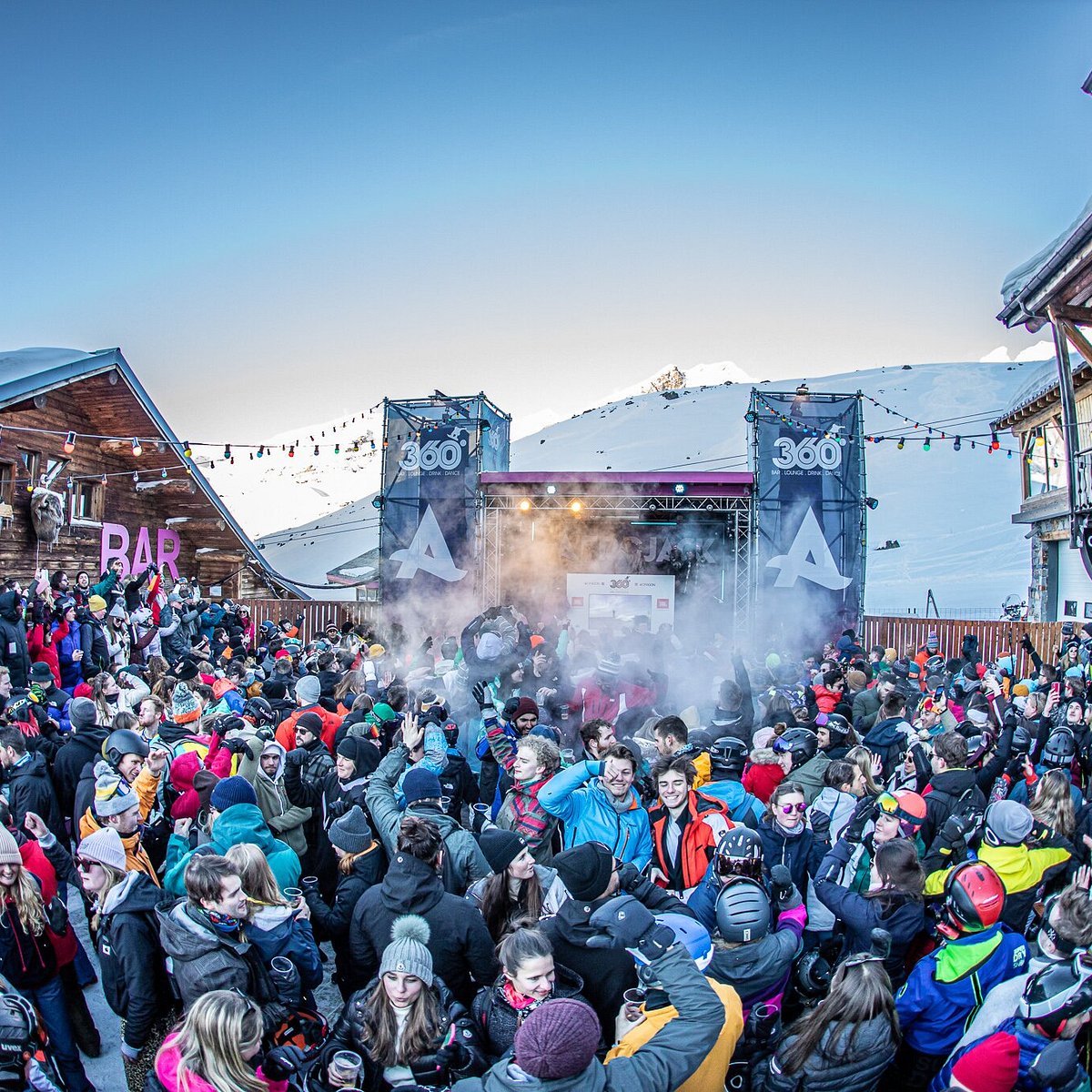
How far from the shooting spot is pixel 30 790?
4344 millimetres

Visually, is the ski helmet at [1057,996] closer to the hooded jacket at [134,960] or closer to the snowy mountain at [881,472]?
the hooded jacket at [134,960]

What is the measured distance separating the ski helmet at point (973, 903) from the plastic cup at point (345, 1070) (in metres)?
2.06

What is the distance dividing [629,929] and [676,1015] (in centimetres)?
31

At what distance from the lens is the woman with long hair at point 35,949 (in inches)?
115

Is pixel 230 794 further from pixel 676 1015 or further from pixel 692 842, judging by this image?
pixel 676 1015

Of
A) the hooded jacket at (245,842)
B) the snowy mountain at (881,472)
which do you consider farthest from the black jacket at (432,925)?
the snowy mountain at (881,472)

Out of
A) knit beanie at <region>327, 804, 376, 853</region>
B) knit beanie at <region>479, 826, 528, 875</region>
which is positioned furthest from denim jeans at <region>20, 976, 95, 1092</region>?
knit beanie at <region>479, 826, 528, 875</region>

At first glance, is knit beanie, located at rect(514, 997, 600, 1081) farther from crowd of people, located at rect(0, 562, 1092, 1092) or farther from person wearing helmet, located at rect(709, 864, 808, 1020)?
person wearing helmet, located at rect(709, 864, 808, 1020)

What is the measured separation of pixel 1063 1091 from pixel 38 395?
13.9m

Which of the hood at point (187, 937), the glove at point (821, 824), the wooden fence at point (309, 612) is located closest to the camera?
the hood at point (187, 937)

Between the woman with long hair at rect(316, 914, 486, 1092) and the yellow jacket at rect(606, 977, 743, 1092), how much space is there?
1.67 ft

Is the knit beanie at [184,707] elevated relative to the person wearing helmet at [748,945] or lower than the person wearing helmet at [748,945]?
elevated

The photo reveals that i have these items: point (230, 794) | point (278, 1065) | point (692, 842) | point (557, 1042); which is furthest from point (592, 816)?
point (557, 1042)

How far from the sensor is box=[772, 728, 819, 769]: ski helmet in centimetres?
478
